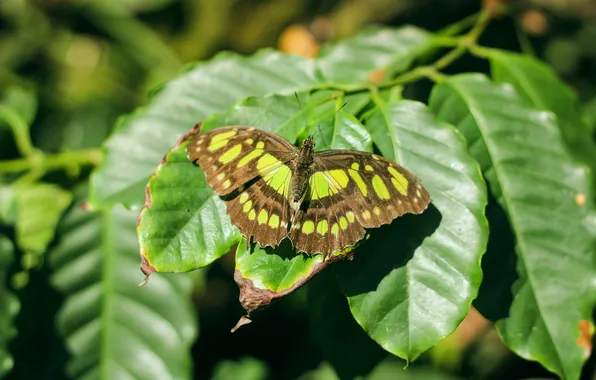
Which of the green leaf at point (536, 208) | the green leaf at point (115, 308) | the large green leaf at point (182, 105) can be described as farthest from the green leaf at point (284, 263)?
the green leaf at point (115, 308)

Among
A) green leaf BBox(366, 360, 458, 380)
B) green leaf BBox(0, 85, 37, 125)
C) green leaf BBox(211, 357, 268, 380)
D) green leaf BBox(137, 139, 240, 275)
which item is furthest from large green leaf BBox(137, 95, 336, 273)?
green leaf BBox(366, 360, 458, 380)

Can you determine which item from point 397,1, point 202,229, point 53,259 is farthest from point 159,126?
point 397,1

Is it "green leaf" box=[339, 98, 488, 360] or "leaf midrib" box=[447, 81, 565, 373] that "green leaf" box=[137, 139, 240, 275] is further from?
"leaf midrib" box=[447, 81, 565, 373]

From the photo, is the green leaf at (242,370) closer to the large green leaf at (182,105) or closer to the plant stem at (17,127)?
the plant stem at (17,127)

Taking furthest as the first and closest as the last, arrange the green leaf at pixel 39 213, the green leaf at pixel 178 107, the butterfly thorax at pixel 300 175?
the green leaf at pixel 39 213 → the green leaf at pixel 178 107 → the butterfly thorax at pixel 300 175

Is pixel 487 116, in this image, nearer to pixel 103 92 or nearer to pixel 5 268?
pixel 5 268
